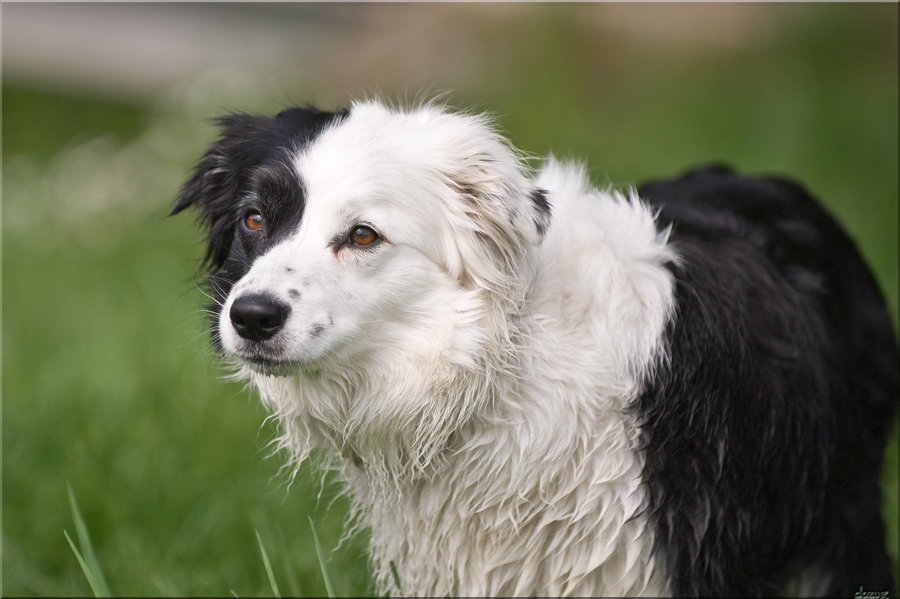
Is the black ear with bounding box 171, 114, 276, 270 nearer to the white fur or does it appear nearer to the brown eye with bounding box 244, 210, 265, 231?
the brown eye with bounding box 244, 210, 265, 231

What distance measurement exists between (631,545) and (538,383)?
22.1 inches

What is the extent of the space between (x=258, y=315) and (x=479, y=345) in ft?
2.02

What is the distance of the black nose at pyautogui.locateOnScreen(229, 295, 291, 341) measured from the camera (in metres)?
2.09

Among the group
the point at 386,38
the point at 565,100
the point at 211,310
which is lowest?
the point at 211,310

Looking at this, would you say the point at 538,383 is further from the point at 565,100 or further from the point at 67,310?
the point at 565,100

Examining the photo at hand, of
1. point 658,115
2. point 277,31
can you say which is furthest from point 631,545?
point 277,31

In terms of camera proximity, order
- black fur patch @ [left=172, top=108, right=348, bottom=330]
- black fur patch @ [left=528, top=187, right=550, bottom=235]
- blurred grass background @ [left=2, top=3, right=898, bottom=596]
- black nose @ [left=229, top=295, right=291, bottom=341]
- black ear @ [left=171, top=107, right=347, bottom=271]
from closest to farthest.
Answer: black nose @ [left=229, top=295, right=291, bottom=341] < black fur patch @ [left=528, top=187, right=550, bottom=235] < black fur patch @ [left=172, top=108, right=348, bottom=330] < black ear @ [left=171, top=107, right=347, bottom=271] < blurred grass background @ [left=2, top=3, right=898, bottom=596]

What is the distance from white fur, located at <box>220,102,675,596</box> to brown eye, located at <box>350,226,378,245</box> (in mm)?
27

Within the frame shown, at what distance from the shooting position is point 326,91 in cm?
951

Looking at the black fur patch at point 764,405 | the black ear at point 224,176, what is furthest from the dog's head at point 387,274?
the black fur patch at point 764,405

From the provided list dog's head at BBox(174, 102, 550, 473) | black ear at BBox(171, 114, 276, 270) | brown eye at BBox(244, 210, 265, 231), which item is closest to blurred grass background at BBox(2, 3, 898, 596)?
black ear at BBox(171, 114, 276, 270)

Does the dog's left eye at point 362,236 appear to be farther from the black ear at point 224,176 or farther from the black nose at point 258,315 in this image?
the black ear at point 224,176

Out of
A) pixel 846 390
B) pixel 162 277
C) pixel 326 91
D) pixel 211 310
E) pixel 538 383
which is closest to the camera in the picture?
pixel 538 383

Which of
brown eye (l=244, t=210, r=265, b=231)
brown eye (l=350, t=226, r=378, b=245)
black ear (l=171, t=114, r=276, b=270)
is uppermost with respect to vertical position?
black ear (l=171, t=114, r=276, b=270)
